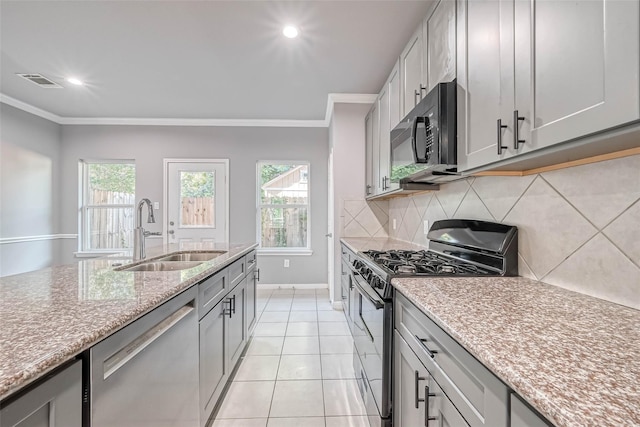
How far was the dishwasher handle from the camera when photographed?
31.4 inches

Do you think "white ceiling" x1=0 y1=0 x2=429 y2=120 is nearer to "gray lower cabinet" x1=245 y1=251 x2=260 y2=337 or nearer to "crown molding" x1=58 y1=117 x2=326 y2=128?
"crown molding" x1=58 y1=117 x2=326 y2=128

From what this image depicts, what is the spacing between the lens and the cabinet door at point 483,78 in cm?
106

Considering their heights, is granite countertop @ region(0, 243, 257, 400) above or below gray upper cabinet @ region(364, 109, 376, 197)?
below

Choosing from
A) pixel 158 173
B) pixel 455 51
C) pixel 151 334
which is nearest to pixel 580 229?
pixel 455 51

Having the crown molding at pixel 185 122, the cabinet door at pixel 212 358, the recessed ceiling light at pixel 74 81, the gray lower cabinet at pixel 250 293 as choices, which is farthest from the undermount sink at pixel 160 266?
the crown molding at pixel 185 122

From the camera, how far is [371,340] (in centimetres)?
152

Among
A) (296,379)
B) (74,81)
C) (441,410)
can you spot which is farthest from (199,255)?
(74,81)

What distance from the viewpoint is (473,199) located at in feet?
5.71

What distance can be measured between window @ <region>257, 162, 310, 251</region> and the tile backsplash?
10.6 ft

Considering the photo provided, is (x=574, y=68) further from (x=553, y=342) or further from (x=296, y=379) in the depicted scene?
(x=296, y=379)

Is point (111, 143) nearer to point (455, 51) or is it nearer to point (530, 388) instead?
point (455, 51)

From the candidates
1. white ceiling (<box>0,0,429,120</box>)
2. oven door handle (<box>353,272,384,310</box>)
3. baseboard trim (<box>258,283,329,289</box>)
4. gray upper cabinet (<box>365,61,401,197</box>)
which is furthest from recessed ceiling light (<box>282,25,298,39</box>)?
baseboard trim (<box>258,283,329,289</box>)

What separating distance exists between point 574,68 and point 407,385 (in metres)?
1.19

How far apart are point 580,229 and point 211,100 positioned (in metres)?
3.85
